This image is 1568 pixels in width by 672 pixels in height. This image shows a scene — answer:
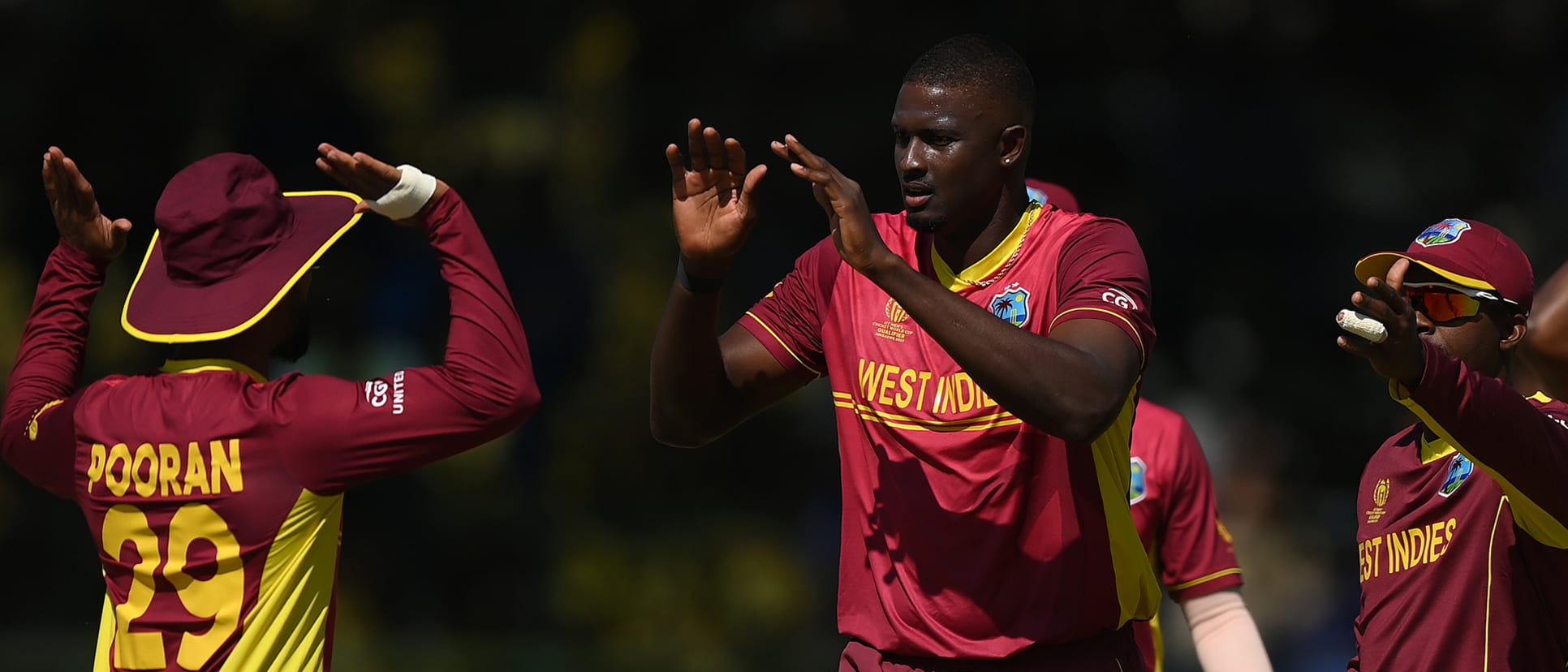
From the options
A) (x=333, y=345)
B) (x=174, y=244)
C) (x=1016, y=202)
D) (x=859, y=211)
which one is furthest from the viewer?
(x=333, y=345)

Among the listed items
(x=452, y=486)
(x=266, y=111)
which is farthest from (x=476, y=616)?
(x=266, y=111)

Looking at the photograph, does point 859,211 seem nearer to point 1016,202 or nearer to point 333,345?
point 1016,202

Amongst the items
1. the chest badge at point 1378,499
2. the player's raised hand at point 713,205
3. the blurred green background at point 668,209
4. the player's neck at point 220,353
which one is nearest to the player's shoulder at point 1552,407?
the chest badge at point 1378,499

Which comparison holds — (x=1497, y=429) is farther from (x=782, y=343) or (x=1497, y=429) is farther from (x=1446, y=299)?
(x=782, y=343)

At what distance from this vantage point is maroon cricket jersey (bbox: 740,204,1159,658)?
12.0 ft

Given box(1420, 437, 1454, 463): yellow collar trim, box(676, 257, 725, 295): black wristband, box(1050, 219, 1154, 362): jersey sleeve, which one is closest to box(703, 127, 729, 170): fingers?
box(676, 257, 725, 295): black wristband

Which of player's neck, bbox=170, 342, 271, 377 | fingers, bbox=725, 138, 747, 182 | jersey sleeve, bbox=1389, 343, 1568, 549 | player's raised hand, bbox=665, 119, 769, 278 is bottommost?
jersey sleeve, bbox=1389, 343, 1568, 549

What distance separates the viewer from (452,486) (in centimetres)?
866

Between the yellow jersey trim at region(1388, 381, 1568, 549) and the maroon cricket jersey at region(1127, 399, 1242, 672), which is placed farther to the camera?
the maroon cricket jersey at region(1127, 399, 1242, 672)

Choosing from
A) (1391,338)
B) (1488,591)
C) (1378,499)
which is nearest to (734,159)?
(1391,338)

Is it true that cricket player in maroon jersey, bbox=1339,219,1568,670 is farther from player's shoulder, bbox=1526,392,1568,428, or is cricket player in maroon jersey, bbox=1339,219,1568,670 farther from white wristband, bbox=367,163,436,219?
white wristband, bbox=367,163,436,219

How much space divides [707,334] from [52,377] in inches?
57.8

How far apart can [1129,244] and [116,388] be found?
216 cm

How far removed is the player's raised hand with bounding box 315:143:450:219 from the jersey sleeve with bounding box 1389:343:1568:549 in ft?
6.68
